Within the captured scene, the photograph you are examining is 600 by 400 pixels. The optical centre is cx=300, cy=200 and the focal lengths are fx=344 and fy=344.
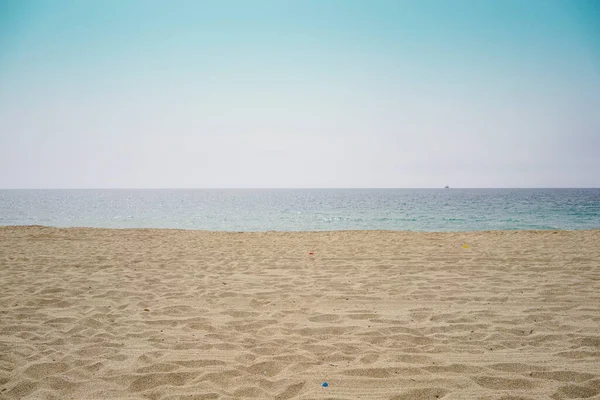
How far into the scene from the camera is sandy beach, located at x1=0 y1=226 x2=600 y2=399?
9.50 feet

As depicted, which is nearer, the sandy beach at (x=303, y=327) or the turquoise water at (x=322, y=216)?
the sandy beach at (x=303, y=327)

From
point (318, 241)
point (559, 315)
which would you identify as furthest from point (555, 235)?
point (559, 315)

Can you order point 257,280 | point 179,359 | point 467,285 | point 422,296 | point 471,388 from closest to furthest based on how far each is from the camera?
point 471,388, point 179,359, point 422,296, point 467,285, point 257,280

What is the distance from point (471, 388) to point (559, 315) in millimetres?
2437

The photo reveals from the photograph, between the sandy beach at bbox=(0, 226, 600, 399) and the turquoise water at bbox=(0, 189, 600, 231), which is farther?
the turquoise water at bbox=(0, 189, 600, 231)

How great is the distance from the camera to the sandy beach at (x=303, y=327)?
2896 mm

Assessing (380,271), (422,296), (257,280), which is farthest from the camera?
(380,271)

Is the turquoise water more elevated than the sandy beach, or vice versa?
the sandy beach

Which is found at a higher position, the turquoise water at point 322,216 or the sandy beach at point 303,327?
the sandy beach at point 303,327

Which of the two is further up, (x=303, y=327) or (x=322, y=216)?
(x=303, y=327)

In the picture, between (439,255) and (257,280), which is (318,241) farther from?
(257,280)

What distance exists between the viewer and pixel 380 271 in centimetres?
692

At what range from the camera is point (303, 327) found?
410 centimetres

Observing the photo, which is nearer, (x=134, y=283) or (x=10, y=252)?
(x=134, y=283)
